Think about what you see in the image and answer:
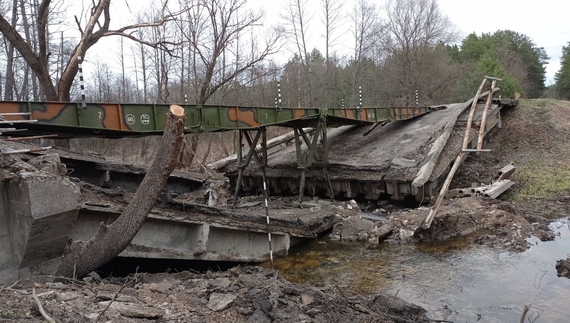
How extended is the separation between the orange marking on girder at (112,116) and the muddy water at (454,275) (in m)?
4.02

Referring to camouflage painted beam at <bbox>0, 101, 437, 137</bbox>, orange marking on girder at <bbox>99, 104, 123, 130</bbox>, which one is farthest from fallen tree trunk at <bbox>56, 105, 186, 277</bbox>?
orange marking on girder at <bbox>99, 104, 123, 130</bbox>

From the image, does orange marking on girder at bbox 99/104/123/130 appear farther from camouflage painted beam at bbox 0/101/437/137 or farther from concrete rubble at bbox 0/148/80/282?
concrete rubble at bbox 0/148/80/282

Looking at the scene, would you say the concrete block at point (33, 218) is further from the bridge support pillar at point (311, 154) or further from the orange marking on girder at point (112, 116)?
the bridge support pillar at point (311, 154)

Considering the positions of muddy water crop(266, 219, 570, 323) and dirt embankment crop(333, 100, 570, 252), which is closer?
muddy water crop(266, 219, 570, 323)

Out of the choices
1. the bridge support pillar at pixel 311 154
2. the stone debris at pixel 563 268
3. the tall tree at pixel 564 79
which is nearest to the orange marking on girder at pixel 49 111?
the bridge support pillar at pixel 311 154

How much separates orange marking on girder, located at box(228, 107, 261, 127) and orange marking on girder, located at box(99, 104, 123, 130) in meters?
2.87

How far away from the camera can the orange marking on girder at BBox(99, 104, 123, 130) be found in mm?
7746

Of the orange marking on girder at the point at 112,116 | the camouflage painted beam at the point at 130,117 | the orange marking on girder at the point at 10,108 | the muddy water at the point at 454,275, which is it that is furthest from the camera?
the orange marking on girder at the point at 112,116

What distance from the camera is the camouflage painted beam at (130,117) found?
6.79 meters

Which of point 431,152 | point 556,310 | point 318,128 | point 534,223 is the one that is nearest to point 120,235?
point 556,310

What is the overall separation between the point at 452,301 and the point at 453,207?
5244 mm

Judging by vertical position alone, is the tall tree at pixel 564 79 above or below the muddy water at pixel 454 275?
above

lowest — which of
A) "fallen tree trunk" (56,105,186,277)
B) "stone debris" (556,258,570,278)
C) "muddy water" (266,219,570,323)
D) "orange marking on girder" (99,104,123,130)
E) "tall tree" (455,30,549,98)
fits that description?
"muddy water" (266,219,570,323)

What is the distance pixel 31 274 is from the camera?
5.13m
